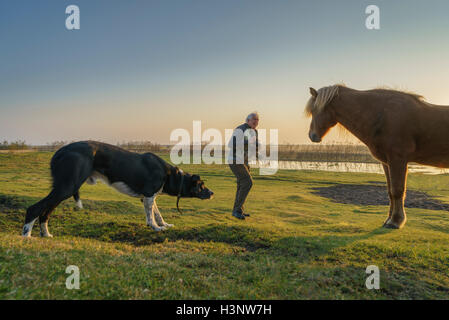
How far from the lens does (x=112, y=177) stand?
22.9 ft

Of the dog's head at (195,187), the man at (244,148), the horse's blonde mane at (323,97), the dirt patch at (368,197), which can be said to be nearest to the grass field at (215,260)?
the dog's head at (195,187)

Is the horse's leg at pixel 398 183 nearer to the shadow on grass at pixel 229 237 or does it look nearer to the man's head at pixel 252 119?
the shadow on grass at pixel 229 237

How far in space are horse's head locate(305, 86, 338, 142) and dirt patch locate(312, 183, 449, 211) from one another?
29.9 feet

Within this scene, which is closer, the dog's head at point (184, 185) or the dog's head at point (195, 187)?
the dog's head at point (184, 185)

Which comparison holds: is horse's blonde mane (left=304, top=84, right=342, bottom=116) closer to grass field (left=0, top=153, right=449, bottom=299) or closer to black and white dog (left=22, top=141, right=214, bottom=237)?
grass field (left=0, top=153, right=449, bottom=299)

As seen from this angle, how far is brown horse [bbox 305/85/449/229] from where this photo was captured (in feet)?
21.0

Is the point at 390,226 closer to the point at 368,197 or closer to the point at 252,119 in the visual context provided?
the point at 252,119

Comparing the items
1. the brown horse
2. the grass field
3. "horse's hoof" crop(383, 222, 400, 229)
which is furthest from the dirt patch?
the brown horse

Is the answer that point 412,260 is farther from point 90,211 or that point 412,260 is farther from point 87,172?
point 90,211

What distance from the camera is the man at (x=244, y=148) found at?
8.59 m

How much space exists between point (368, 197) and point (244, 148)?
38.2 ft

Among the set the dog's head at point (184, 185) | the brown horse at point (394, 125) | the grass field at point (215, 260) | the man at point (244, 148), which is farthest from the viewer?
the man at point (244, 148)

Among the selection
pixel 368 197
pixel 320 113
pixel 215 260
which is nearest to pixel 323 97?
pixel 320 113

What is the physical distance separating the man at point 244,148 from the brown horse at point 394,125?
6.82 ft
